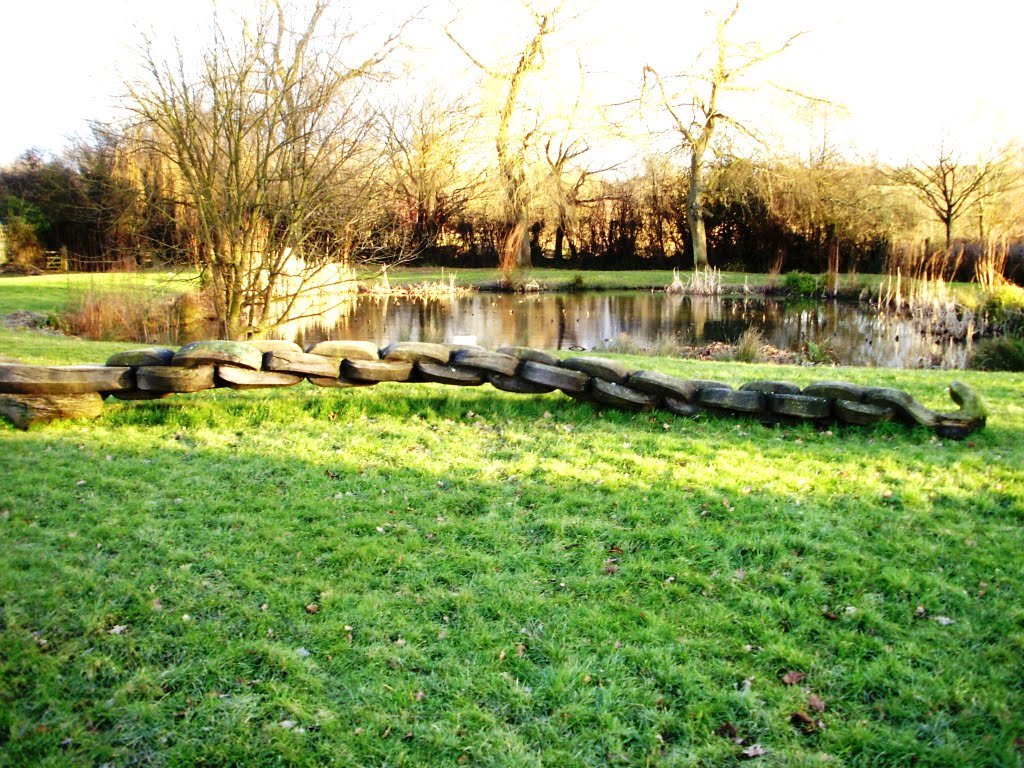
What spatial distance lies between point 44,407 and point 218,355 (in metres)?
1.37

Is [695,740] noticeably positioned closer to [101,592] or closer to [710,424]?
[101,592]

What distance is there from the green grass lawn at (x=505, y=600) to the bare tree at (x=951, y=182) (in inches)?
1029

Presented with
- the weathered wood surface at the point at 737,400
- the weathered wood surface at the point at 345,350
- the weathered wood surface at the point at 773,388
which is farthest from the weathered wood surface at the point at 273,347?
the weathered wood surface at the point at 773,388

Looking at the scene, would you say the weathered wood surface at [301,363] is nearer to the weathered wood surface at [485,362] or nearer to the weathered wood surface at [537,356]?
the weathered wood surface at [485,362]

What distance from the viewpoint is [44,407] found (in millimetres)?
5430

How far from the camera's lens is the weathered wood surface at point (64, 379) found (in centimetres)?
529

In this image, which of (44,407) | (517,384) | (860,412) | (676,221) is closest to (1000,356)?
(860,412)

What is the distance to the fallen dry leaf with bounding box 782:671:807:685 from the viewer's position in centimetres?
283

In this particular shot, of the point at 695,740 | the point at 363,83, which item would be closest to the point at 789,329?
the point at 363,83

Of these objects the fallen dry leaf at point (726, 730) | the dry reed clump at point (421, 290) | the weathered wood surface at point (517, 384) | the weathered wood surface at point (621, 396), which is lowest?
the fallen dry leaf at point (726, 730)

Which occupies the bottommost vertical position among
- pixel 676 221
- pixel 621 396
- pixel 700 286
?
pixel 621 396

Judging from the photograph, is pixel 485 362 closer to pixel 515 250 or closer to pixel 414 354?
pixel 414 354

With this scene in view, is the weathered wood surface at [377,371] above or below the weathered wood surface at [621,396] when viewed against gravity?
above

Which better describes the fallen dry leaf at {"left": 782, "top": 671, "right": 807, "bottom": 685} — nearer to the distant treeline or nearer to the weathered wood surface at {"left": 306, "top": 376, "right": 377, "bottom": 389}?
the weathered wood surface at {"left": 306, "top": 376, "right": 377, "bottom": 389}
